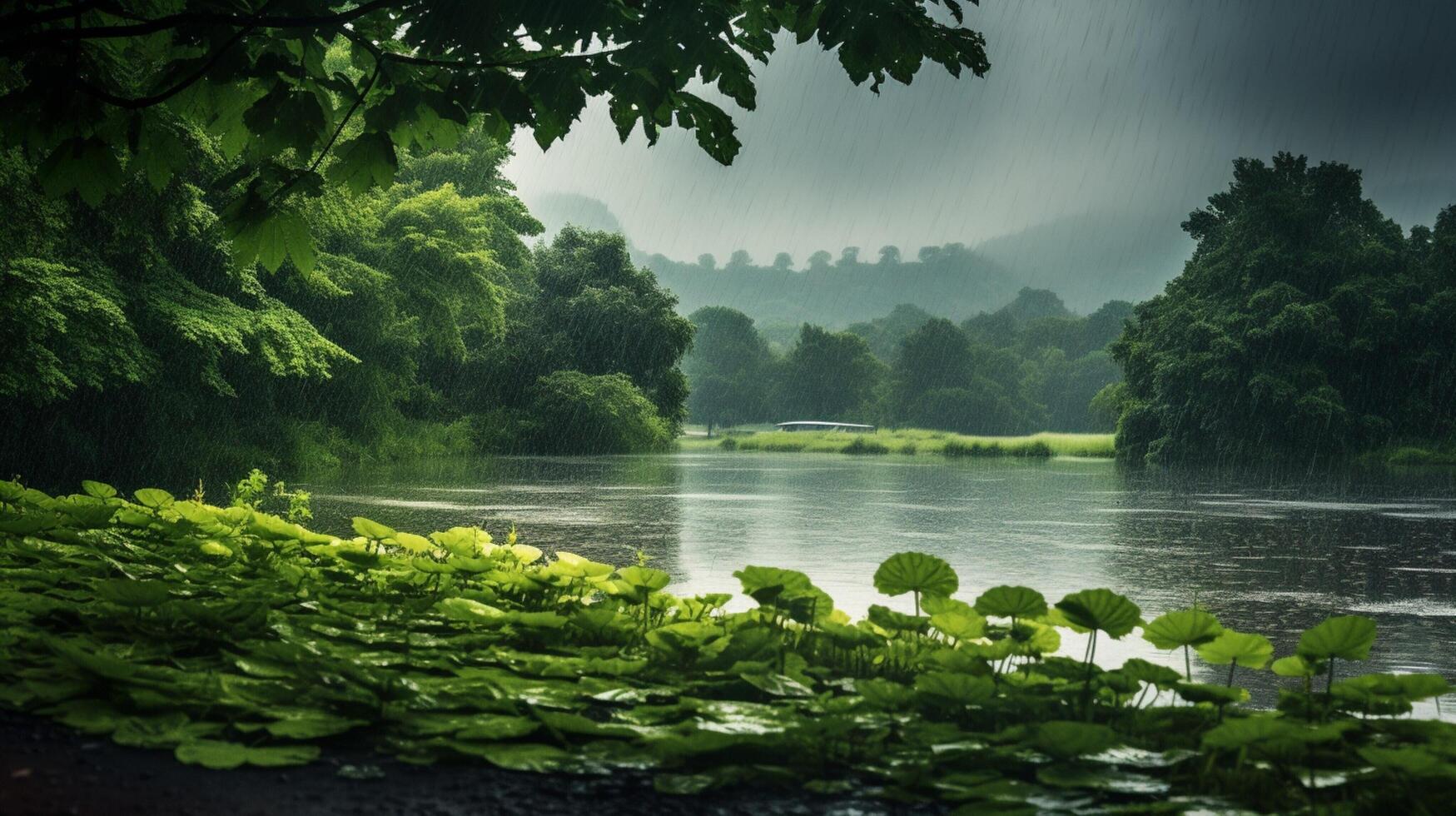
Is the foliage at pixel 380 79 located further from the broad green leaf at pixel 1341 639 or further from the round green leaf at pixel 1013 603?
the broad green leaf at pixel 1341 639

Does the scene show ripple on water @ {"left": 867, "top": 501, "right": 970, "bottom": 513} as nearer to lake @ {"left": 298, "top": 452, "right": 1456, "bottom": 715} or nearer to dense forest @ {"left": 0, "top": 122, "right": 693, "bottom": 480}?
lake @ {"left": 298, "top": 452, "right": 1456, "bottom": 715}

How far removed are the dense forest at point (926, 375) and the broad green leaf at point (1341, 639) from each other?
10090cm

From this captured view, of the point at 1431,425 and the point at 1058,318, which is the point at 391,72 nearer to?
the point at 1431,425

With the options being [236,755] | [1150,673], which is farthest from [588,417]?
[236,755]

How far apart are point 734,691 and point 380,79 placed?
252 centimetres

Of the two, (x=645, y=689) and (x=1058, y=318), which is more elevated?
(x=1058, y=318)

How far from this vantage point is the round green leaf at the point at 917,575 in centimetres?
323

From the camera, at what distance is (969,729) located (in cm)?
258

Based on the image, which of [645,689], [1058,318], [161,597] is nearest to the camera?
[645,689]

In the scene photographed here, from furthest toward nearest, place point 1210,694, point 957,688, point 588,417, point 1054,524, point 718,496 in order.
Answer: point 588,417, point 718,496, point 1054,524, point 1210,694, point 957,688

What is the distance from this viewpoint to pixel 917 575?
3242 mm

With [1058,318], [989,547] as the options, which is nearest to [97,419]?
[989,547]

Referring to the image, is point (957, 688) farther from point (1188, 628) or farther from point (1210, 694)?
point (1188, 628)

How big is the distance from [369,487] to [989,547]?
36.7ft
